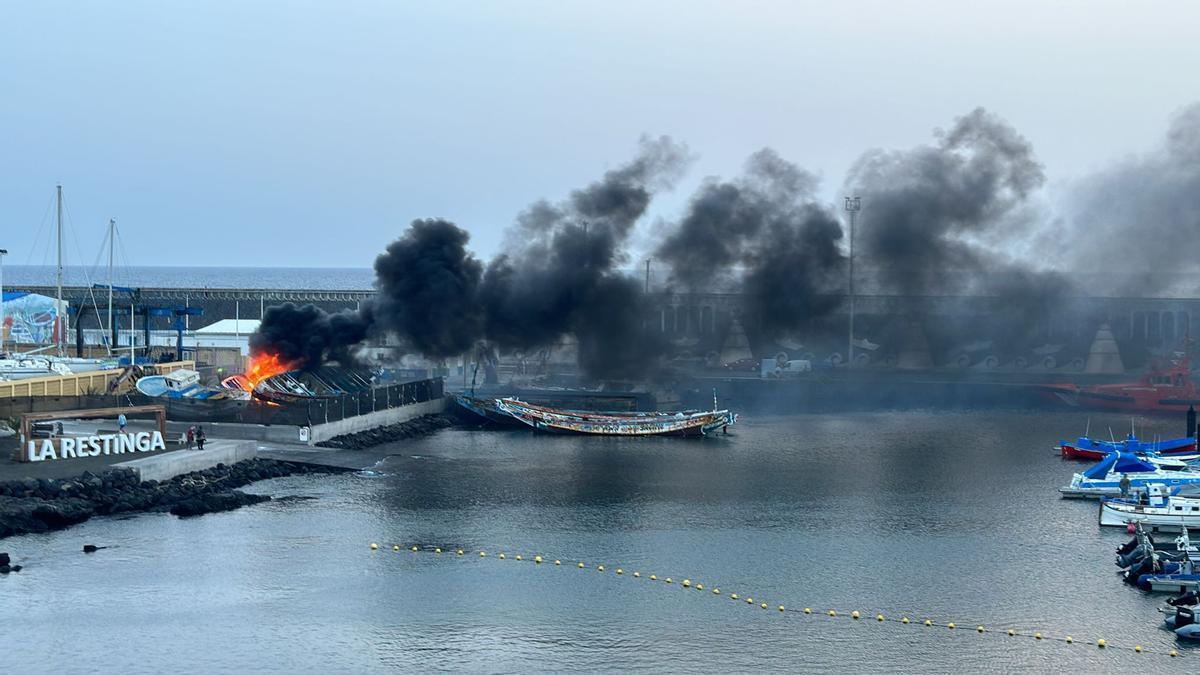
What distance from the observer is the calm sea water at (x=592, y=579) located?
1006 inches

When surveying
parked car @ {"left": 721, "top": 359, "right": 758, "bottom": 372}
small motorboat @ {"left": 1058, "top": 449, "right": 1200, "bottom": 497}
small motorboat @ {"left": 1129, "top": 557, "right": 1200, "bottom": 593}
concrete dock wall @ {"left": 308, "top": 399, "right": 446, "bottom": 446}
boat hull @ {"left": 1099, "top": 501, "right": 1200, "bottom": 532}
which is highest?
parked car @ {"left": 721, "top": 359, "right": 758, "bottom": 372}

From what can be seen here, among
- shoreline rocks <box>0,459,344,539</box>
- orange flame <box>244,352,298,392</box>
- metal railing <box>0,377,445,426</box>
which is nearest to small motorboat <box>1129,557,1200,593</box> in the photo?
shoreline rocks <box>0,459,344,539</box>

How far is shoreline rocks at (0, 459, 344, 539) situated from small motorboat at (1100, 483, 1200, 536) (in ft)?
84.7

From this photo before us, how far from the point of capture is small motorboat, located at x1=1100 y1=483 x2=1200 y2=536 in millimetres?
36938

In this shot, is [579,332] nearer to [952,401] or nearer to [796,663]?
[952,401]

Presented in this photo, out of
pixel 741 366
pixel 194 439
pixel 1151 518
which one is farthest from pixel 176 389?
pixel 1151 518

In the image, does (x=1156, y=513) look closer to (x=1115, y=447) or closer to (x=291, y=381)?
(x=1115, y=447)

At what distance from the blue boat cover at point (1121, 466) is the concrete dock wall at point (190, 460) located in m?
29.3

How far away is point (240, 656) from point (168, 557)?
324 inches

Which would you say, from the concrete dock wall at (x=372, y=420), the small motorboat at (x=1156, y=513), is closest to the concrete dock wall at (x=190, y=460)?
the concrete dock wall at (x=372, y=420)

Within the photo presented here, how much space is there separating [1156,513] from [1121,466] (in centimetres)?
563

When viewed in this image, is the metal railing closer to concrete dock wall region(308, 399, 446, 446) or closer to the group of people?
concrete dock wall region(308, 399, 446, 446)

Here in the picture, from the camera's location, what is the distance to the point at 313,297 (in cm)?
9906

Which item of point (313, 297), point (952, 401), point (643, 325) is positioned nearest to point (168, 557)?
point (643, 325)
